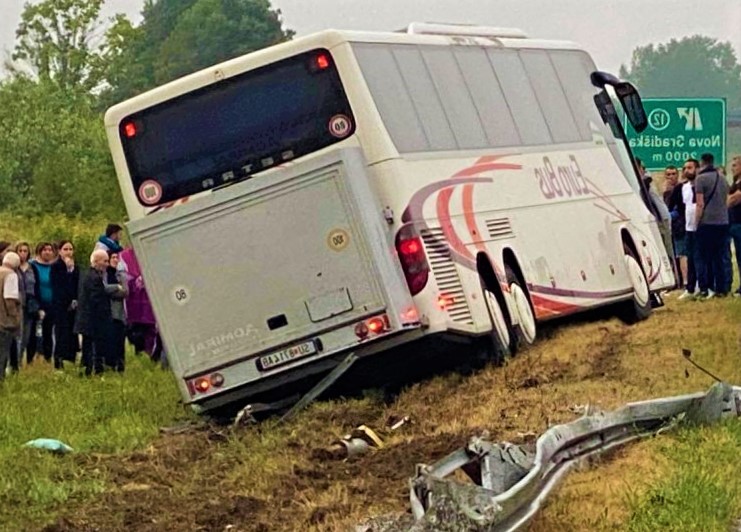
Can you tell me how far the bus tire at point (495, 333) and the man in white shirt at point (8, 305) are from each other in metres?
5.28

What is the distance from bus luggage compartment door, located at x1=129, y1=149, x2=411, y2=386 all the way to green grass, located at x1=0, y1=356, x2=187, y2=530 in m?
1.08

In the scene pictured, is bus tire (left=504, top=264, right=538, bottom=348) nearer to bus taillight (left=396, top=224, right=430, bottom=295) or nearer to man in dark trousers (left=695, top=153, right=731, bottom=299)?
bus taillight (left=396, top=224, right=430, bottom=295)

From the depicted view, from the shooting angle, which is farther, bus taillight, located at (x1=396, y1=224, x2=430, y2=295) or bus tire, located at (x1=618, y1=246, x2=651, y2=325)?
bus tire, located at (x1=618, y1=246, x2=651, y2=325)

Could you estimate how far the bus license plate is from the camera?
614 inches

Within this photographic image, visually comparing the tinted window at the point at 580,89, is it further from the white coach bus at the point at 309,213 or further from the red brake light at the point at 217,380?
the red brake light at the point at 217,380

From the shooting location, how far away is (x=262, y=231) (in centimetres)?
1554

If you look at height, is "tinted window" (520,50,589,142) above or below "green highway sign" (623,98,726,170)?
above

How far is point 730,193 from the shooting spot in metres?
24.4

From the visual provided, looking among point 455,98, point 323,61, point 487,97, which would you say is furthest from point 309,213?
point 487,97

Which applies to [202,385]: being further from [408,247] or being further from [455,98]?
[455,98]

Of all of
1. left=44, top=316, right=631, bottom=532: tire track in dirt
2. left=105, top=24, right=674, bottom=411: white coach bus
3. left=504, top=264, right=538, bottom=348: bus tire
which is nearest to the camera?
left=44, top=316, right=631, bottom=532: tire track in dirt

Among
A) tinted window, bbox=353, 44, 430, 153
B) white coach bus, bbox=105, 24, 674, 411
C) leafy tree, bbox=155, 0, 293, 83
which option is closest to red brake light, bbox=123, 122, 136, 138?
white coach bus, bbox=105, 24, 674, 411

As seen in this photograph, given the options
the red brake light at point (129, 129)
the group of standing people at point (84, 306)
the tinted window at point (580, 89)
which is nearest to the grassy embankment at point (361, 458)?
the group of standing people at point (84, 306)

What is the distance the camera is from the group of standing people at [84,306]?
2175 centimetres
